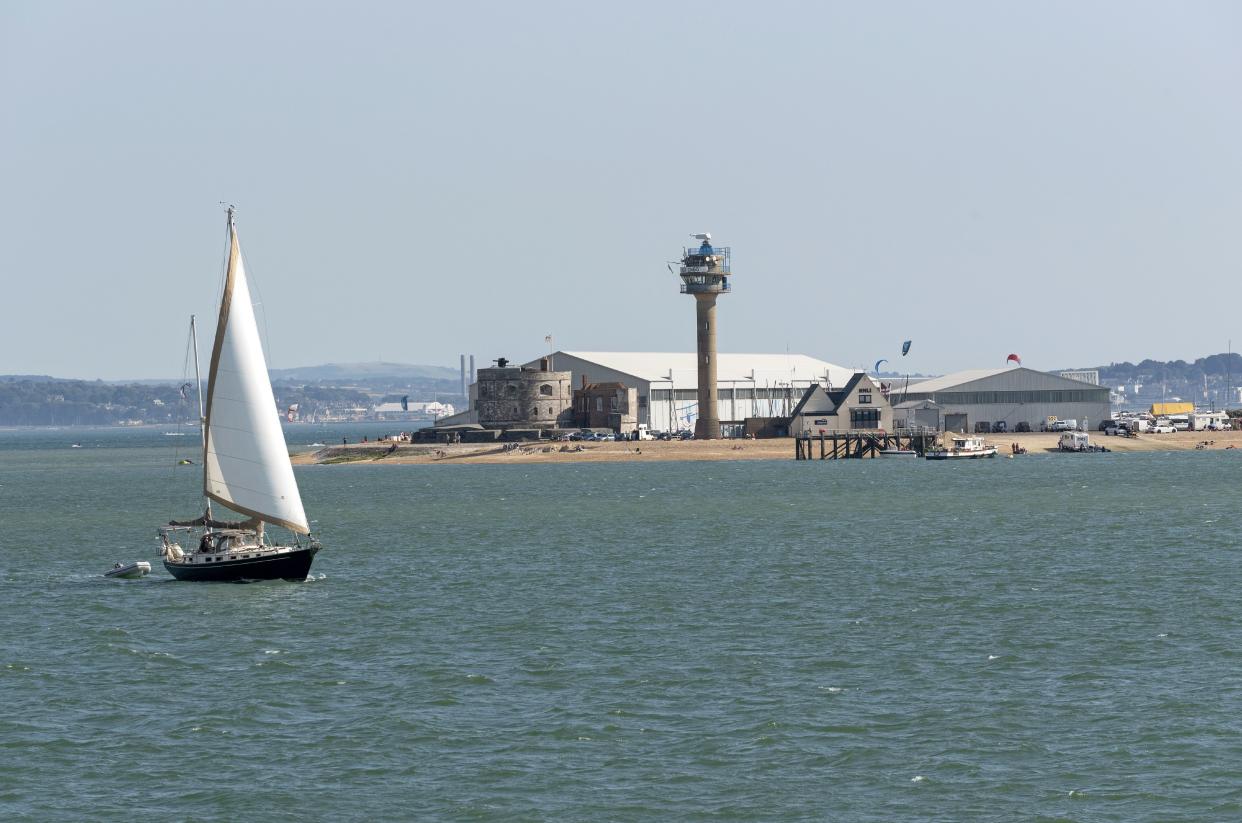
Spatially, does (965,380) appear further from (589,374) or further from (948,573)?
(948,573)

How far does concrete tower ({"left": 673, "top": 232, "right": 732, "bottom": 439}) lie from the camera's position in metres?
172

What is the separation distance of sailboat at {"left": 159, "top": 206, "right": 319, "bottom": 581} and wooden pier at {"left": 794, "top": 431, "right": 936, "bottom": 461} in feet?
346

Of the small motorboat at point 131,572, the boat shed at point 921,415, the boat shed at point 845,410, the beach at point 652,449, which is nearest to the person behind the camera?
the small motorboat at point 131,572

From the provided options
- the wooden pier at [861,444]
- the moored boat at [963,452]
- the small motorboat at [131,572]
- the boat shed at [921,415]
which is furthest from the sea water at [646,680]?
the boat shed at [921,415]

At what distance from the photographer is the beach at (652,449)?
164m

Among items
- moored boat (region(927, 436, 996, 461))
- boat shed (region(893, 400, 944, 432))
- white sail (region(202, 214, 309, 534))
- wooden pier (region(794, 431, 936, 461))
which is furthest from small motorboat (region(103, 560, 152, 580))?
boat shed (region(893, 400, 944, 432))

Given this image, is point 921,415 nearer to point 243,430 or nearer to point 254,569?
point 254,569

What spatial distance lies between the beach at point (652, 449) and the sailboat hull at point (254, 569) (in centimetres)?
10039

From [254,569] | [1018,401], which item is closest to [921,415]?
[1018,401]

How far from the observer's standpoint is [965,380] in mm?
187125

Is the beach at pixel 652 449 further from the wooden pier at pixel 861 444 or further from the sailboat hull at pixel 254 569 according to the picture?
the sailboat hull at pixel 254 569

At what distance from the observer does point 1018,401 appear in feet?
605

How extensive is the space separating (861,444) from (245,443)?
114403 mm

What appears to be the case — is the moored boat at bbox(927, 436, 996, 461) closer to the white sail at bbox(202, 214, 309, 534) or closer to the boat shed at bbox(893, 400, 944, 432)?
the boat shed at bbox(893, 400, 944, 432)
